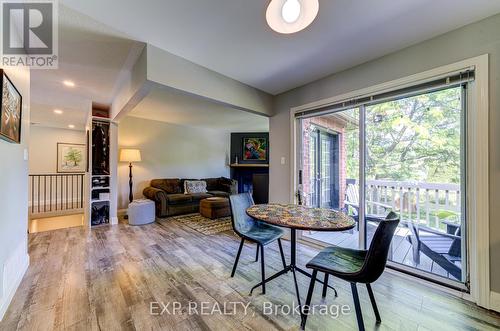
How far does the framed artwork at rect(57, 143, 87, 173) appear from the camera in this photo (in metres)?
6.24

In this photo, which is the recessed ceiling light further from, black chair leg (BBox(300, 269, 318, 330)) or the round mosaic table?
black chair leg (BBox(300, 269, 318, 330))

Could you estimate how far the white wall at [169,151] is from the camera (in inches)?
190

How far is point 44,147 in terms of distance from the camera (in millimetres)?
5996

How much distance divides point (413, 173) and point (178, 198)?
14.1 feet

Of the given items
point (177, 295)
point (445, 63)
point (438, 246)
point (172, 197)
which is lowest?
point (177, 295)

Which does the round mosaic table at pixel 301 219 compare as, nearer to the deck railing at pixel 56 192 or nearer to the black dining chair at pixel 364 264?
the black dining chair at pixel 364 264

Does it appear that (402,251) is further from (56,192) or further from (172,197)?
(56,192)

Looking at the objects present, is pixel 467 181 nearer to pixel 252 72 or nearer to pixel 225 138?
pixel 252 72

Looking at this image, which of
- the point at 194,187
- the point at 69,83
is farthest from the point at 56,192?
the point at 69,83

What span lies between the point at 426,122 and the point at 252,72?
2064 millimetres

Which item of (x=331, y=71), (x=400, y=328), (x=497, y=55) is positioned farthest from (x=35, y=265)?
(x=497, y=55)

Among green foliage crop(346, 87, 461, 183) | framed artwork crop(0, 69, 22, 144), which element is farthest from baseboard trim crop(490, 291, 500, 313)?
framed artwork crop(0, 69, 22, 144)

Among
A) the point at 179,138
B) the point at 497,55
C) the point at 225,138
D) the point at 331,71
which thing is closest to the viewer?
the point at 497,55

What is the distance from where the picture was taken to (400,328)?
4.79ft
